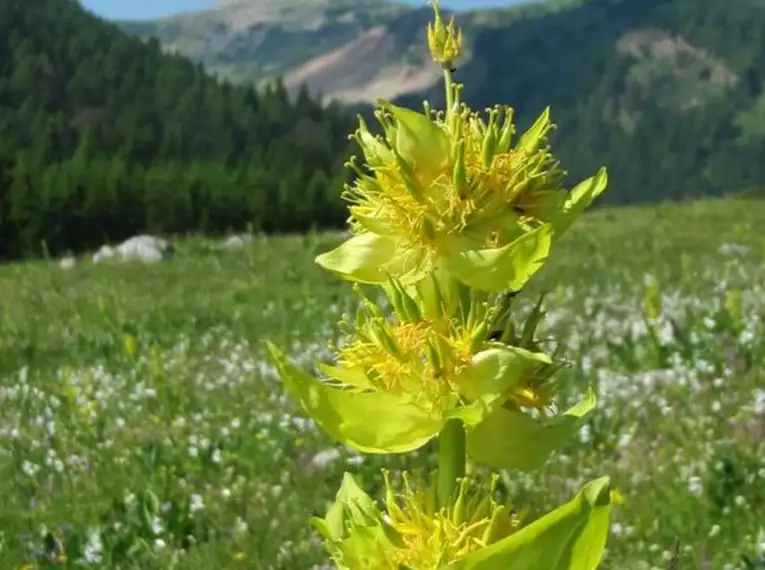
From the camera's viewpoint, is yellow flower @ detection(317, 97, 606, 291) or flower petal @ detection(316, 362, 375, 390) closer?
yellow flower @ detection(317, 97, 606, 291)

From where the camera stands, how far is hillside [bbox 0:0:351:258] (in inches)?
3659

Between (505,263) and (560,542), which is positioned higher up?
(505,263)

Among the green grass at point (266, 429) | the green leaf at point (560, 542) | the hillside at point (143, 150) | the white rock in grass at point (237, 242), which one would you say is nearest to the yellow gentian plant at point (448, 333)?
the green leaf at point (560, 542)

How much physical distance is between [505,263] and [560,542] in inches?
22.6

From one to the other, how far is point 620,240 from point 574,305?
32.5 ft

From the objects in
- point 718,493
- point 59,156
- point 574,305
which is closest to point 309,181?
point 59,156

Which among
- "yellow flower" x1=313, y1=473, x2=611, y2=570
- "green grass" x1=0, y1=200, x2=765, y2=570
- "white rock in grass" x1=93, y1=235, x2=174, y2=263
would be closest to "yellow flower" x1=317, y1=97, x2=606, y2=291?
"yellow flower" x1=313, y1=473, x2=611, y2=570

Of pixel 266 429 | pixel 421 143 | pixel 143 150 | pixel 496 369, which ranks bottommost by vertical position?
pixel 143 150

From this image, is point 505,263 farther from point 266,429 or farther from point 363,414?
point 266,429

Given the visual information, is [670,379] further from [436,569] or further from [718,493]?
[436,569]

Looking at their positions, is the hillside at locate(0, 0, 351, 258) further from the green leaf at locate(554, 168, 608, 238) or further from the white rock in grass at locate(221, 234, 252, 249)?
the green leaf at locate(554, 168, 608, 238)

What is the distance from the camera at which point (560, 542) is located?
8.41ft

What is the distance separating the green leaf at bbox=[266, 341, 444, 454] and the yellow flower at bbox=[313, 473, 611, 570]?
9 centimetres

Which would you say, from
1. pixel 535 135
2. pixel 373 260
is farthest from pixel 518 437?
pixel 535 135
